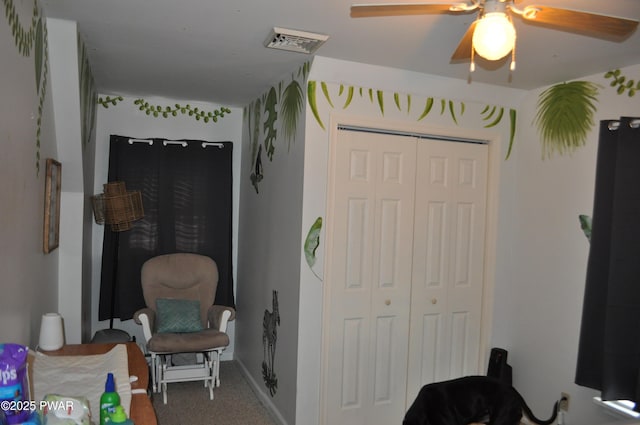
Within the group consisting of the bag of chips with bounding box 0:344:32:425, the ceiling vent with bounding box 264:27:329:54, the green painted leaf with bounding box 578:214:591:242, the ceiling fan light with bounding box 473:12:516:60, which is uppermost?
the ceiling vent with bounding box 264:27:329:54

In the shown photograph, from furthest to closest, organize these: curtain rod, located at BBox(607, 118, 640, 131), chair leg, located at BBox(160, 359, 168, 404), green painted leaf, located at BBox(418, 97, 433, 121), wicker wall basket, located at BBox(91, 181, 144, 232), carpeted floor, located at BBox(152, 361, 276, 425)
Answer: wicker wall basket, located at BBox(91, 181, 144, 232) → chair leg, located at BBox(160, 359, 168, 404) → carpeted floor, located at BBox(152, 361, 276, 425) → green painted leaf, located at BBox(418, 97, 433, 121) → curtain rod, located at BBox(607, 118, 640, 131)

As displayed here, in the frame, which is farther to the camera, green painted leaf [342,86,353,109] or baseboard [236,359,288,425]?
baseboard [236,359,288,425]

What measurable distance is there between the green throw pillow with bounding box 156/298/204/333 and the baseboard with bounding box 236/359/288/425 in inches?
23.5

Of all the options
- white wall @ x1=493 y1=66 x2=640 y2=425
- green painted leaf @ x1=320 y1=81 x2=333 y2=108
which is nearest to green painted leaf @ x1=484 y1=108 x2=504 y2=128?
white wall @ x1=493 y1=66 x2=640 y2=425

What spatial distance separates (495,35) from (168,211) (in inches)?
138

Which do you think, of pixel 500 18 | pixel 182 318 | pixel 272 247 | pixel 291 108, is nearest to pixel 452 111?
pixel 291 108

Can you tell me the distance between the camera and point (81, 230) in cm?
317

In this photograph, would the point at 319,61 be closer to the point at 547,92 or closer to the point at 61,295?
the point at 547,92

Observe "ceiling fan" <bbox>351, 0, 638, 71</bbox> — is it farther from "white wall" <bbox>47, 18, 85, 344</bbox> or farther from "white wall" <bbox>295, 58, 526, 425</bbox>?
"white wall" <bbox>47, 18, 85, 344</bbox>

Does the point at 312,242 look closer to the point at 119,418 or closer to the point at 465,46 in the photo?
the point at 465,46

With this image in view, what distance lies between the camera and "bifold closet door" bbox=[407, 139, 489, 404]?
11.3ft

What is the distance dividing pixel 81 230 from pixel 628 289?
10.8ft

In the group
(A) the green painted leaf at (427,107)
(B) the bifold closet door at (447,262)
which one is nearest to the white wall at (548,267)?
(B) the bifold closet door at (447,262)

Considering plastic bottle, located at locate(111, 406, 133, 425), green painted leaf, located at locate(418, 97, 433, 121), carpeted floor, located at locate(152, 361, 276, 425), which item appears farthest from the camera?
carpeted floor, located at locate(152, 361, 276, 425)
